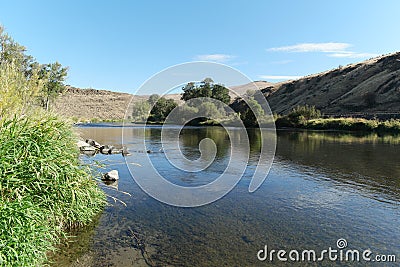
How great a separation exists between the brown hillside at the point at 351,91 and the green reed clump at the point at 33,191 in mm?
69537

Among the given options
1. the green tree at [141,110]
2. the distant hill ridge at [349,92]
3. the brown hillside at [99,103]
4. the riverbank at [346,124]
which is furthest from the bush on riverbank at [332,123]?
the brown hillside at [99,103]

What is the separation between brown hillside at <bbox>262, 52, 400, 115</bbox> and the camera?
2805 inches

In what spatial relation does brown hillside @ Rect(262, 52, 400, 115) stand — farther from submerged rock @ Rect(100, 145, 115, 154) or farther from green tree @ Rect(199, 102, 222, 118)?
submerged rock @ Rect(100, 145, 115, 154)

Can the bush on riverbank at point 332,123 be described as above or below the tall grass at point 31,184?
above

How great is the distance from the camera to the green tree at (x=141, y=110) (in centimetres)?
10723

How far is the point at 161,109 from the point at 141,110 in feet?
61.1

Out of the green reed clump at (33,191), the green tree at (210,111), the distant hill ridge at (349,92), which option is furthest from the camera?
the green tree at (210,111)

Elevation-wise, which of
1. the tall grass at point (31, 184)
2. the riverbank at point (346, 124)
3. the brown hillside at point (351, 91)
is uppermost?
the brown hillside at point (351, 91)

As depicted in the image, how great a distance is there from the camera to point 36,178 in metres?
6.07

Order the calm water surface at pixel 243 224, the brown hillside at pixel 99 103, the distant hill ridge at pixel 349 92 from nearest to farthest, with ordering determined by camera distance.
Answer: the calm water surface at pixel 243 224 < the distant hill ridge at pixel 349 92 < the brown hillside at pixel 99 103

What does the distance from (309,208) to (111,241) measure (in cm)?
698

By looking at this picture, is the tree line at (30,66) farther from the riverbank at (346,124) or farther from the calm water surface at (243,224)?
the riverbank at (346,124)

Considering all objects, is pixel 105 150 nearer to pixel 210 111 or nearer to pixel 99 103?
pixel 210 111

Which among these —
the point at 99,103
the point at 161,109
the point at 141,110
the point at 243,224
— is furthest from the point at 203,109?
the point at 99,103
